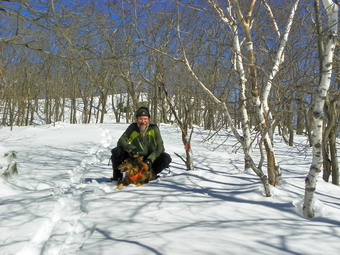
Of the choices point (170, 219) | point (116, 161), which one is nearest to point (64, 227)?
point (170, 219)

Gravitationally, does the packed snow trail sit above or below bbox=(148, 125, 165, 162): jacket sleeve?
below

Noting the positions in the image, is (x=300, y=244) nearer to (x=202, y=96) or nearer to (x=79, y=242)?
(x=79, y=242)

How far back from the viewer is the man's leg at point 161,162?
4418 millimetres

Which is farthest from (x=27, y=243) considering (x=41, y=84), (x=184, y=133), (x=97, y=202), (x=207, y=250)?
(x=41, y=84)

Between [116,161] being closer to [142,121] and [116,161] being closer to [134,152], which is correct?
[134,152]

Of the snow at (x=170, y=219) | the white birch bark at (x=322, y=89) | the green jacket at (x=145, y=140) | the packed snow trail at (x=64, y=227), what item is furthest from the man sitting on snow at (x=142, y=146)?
the white birch bark at (x=322, y=89)

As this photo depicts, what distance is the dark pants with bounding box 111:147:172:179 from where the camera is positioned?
437 cm

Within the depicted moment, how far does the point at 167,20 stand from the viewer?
4.17 meters

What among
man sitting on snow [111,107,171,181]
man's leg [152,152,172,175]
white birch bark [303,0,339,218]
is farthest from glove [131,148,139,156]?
white birch bark [303,0,339,218]

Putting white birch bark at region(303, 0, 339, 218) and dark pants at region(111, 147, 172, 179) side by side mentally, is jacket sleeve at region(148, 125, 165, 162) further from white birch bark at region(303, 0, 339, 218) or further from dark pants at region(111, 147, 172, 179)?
white birch bark at region(303, 0, 339, 218)

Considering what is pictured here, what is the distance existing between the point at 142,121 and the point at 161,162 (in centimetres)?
77

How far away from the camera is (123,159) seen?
4500mm

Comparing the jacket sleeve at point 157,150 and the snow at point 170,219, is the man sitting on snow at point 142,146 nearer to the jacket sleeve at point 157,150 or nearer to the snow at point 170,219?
the jacket sleeve at point 157,150

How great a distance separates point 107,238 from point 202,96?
2901mm
